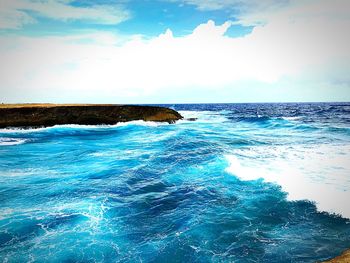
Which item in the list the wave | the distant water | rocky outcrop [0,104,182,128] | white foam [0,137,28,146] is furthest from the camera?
rocky outcrop [0,104,182,128]

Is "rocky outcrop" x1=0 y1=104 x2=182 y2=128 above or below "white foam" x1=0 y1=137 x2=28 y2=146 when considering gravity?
above

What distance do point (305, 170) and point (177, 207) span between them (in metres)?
7.23

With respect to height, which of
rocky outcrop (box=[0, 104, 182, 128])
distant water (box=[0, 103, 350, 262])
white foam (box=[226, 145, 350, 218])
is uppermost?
rocky outcrop (box=[0, 104, 182, 128])

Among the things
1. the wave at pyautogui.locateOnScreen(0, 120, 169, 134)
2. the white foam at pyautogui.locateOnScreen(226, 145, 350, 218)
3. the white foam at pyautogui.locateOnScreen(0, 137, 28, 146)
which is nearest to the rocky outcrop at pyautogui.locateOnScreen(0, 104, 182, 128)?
the wave at pyautogui.locateOnScreen(0, 120, 169, 134)

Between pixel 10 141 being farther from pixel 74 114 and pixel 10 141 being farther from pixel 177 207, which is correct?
pixel 177 207

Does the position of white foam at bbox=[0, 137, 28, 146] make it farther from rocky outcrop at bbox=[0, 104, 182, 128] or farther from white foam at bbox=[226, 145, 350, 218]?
white foam at bbox=[226, 145, 350, 218]

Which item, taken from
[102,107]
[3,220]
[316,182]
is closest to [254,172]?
[316,182]

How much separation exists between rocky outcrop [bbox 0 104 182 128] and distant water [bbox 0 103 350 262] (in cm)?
1937

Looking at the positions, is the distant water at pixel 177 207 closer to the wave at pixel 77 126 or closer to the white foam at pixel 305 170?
the white foam at pixel 305 170

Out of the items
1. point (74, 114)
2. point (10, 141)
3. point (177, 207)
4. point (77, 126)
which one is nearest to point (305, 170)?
point (177, 207)

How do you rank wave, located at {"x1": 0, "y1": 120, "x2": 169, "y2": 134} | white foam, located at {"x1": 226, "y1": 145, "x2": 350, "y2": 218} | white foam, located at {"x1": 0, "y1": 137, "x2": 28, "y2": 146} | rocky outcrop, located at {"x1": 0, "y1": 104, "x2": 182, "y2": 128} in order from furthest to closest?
rocky outcrop, located at {"x1": 0, "y1": 104, "x2": 182, "y2": 128} → wave, located at {"x1": 0, "y1": 120, "x2": 169, "y2": 134} → white foam, located at {"x1": 0, "y1": 137, "x2": 28, "y2": 146} → white foam, located at {"x1": 226, "y1": 145, "x2": 350, "y2": 218}

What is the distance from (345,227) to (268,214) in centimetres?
209

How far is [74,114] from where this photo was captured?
125ft

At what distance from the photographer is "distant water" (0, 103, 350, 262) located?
22.2 feet
